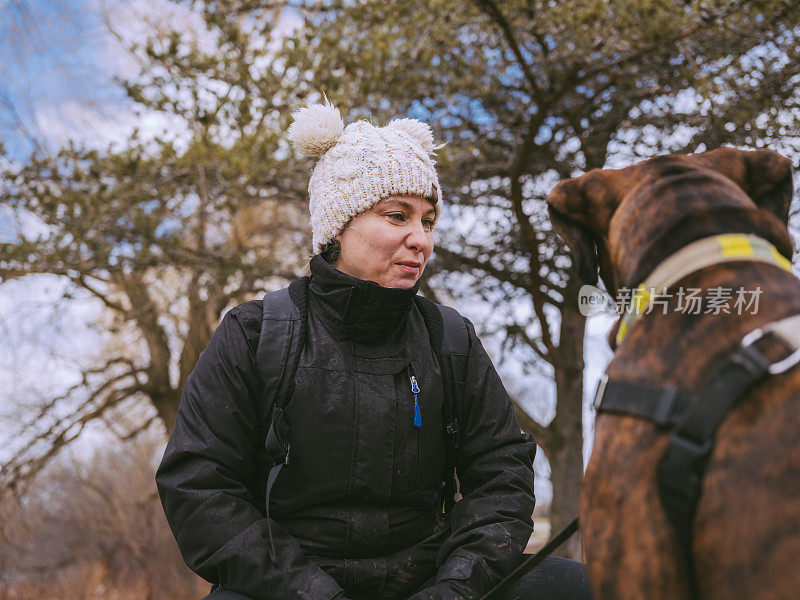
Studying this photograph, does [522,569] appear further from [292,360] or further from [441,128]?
[441,128]

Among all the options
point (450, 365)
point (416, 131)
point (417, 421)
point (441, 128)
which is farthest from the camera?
point (441, 128)

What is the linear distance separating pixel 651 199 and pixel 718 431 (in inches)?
23.2

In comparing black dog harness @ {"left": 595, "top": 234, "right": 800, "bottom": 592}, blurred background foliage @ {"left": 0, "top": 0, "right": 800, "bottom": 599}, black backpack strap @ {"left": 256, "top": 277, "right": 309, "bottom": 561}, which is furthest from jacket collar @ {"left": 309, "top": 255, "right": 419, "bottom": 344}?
blurred background foliage @ {"left": 0, "top": 0, "right": 800, "bottom": 599}

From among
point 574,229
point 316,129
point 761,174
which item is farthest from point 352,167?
point 761,174

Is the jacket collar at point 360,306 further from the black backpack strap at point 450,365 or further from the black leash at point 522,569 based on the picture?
the black leash at point 522,569

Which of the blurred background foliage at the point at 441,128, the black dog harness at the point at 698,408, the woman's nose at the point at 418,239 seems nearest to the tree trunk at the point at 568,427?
the blurred background foliage at the point at 441,128

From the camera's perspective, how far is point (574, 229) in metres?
1.92

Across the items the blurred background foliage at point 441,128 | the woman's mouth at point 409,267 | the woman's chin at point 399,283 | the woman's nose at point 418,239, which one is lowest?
the woman's chin at point 399,283

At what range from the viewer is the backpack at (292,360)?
229cm

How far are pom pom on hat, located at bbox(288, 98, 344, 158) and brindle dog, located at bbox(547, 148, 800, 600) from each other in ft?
4.79

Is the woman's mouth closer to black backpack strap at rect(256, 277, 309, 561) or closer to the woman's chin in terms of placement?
the woman's chin

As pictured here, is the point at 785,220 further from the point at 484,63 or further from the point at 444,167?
the point at 484,63

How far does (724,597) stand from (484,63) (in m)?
6.34

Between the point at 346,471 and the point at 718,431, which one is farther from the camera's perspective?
the point at 346,471
